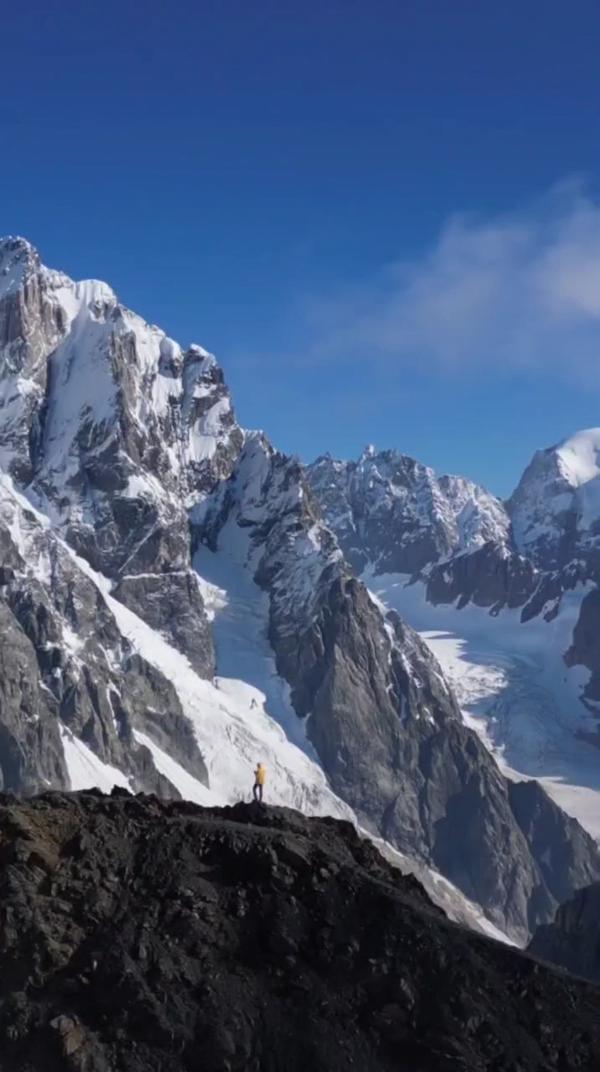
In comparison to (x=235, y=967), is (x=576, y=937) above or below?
below

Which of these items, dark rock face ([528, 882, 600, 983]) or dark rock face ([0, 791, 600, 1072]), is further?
dark rock face ([528, 882, 600, 983])

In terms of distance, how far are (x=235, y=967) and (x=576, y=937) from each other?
81.3m

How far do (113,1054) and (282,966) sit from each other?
509 centimetres

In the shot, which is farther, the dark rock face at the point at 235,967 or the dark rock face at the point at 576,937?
the dark rock face at the point at 576,937

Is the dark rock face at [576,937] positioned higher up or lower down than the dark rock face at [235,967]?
lower down

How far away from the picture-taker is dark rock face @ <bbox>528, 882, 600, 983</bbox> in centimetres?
10322

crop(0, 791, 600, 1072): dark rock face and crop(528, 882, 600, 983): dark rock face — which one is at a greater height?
crop(0, 791, 600, 1072): dark rock face

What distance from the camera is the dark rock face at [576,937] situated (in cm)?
10322

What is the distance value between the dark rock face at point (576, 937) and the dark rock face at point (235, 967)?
65670mm

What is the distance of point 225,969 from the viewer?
112 feet

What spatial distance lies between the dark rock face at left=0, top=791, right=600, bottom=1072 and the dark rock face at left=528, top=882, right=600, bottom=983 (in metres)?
65.7

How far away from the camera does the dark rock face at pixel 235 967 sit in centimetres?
3209

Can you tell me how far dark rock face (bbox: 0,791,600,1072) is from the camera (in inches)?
1264

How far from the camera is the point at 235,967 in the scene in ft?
112
